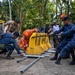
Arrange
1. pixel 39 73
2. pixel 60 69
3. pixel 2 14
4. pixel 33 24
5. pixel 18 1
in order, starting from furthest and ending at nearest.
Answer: pixel 33 24
pixel 2 14
pixel 18 1
pixel 60 69
pixel 39 73

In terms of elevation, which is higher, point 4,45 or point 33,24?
point 4,45

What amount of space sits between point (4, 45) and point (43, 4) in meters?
22.1

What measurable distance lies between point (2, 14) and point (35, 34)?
25.0 m

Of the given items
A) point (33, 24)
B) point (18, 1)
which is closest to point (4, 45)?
point (18, 1)

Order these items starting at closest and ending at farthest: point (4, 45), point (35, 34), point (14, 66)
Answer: point (14, 66) < point (4, 45) < point (35, 34)

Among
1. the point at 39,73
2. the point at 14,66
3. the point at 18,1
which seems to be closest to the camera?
the point at 39,73

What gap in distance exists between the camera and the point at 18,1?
1227 inches

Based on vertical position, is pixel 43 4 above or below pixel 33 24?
above

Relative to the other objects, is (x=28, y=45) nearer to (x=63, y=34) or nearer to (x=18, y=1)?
(x=63, y=34)

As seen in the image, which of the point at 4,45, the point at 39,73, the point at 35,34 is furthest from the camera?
the point at 35,34

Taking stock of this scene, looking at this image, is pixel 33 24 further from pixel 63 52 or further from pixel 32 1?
pixel 63 52

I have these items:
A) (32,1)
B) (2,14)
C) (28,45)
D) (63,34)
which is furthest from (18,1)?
(63,34)

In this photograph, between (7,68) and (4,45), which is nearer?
(7,68)

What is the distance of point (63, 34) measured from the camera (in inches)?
362
